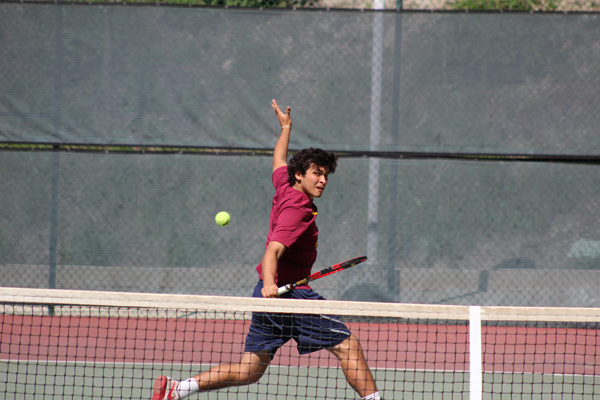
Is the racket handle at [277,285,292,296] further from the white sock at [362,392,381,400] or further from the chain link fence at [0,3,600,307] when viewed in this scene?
the chain link fence at [0,3,600,307]

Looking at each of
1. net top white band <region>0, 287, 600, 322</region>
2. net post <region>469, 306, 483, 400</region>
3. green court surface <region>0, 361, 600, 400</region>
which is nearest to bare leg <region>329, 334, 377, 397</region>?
net top white band <region>0, 287, 600, 322</region>

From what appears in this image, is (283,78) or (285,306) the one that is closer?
(285,306)

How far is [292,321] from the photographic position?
2229mm

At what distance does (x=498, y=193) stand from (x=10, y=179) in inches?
150

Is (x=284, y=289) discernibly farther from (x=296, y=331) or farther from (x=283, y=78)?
(x=283, y=78)

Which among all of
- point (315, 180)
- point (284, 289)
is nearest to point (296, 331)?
point (284, 289)

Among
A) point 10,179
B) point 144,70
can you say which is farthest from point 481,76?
point 10,179

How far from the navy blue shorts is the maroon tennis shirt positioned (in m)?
0.11

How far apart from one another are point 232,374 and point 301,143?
2448mm

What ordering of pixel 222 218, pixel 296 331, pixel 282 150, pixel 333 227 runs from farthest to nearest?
pixel 333 227, pixel 222 218, pixel 282 150, pixel 296 331

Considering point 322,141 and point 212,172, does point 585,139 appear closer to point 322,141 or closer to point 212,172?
point 322,141

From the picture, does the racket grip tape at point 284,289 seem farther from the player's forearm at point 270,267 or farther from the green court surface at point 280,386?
the green court surface at point 280,386

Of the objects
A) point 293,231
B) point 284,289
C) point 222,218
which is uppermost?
point 222,218

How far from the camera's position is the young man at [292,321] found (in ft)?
7.05
